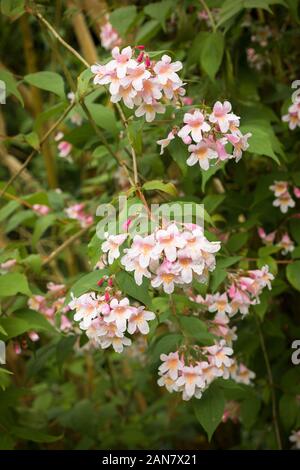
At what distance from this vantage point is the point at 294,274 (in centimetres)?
154

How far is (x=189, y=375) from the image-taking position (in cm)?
117

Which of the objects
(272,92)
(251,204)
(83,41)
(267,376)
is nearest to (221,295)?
(251,204)

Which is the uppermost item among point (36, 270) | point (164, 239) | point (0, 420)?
point (164, 239)

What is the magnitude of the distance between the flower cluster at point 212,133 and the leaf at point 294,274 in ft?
1.41

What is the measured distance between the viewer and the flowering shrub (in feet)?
3.60

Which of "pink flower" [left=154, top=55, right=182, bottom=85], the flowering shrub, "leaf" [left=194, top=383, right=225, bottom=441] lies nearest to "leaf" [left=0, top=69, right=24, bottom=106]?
the flowering shrub

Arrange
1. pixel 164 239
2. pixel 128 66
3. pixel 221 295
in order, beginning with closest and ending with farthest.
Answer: pixel 164 239 < pixel 128 66 < pixel 221 295

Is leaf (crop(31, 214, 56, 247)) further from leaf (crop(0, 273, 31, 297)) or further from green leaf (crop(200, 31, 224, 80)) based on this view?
green leaf (crop(200, 31, 224, 80))

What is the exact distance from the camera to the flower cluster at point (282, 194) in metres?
1.66

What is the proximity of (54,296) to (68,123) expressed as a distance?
667mm

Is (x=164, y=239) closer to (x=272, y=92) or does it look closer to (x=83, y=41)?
(x=272, y=92)

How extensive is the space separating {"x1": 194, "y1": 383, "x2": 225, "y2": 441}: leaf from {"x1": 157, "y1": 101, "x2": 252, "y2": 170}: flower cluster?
0.43 metres

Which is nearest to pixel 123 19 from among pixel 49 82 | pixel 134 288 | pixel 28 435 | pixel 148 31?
pixel 148 31

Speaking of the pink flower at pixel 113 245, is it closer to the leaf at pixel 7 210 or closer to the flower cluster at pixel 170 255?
the flower cluster at pixel 170 255
